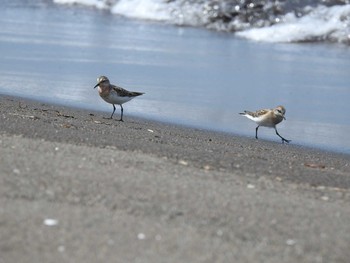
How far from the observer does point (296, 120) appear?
11.0 metres

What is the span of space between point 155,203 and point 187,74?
8218 millimetres

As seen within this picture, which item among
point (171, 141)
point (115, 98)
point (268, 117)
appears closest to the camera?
point (171, 141)

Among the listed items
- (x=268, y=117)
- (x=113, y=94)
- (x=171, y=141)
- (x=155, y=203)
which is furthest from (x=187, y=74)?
(x=155, y=203)

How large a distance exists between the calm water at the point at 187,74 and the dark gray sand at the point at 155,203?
10.3 feet

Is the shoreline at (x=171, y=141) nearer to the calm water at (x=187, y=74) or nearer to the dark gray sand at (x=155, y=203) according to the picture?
the dark gray sand at (x=155, y=203)

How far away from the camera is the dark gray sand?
4.56 m

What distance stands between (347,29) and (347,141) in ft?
32.8

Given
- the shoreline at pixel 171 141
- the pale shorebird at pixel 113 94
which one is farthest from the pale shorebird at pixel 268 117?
the pale shorebird at pixel 113 94

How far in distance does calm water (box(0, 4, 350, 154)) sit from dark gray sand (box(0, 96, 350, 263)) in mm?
3139

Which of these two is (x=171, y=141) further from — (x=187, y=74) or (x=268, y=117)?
(x=187, y=74)

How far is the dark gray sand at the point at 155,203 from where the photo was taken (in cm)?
456

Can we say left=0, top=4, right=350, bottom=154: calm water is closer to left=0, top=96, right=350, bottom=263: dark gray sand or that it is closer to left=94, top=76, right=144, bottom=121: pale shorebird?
left=94, top=76, right=144, bottom=121: pale shorebird

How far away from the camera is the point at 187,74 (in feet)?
44.0

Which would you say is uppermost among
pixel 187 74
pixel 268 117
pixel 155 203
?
pixel 187 74
